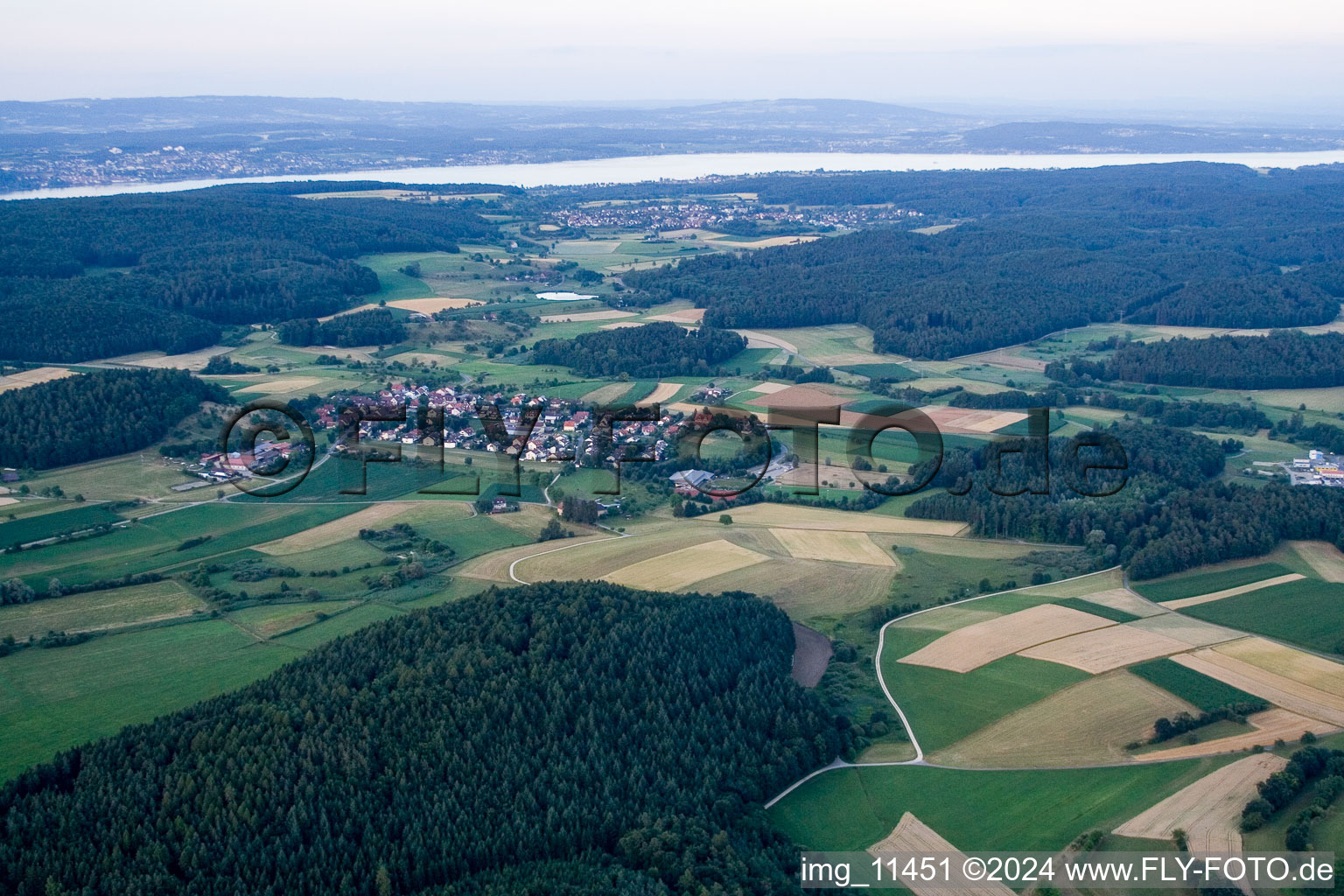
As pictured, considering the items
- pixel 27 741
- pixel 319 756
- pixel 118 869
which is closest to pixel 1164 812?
→ pixel 319 756

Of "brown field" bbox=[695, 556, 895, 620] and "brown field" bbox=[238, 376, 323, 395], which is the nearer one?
"brown field" bbox=[695, 556, 895, 620]

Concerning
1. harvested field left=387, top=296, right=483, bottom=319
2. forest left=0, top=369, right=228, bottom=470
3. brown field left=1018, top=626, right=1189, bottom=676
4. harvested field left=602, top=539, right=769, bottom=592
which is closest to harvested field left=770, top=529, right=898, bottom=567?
harvested field left=602, top=539, right=769, bottom=592

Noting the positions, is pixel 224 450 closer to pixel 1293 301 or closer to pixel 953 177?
pixel 1293 301

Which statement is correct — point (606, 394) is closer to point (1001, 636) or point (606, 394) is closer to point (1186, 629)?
point (1001, 636)

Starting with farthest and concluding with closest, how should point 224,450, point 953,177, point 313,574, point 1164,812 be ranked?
point 953,177
point 224,450
point 313,574
point 1164,812

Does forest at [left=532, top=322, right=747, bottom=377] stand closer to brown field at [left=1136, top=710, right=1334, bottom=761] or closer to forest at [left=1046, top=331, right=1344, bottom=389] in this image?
forest at [left=1046, top=331, right=1344, bottom=389]

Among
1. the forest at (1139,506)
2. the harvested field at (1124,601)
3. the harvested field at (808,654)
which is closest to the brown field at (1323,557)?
the forest at (1139,506)
